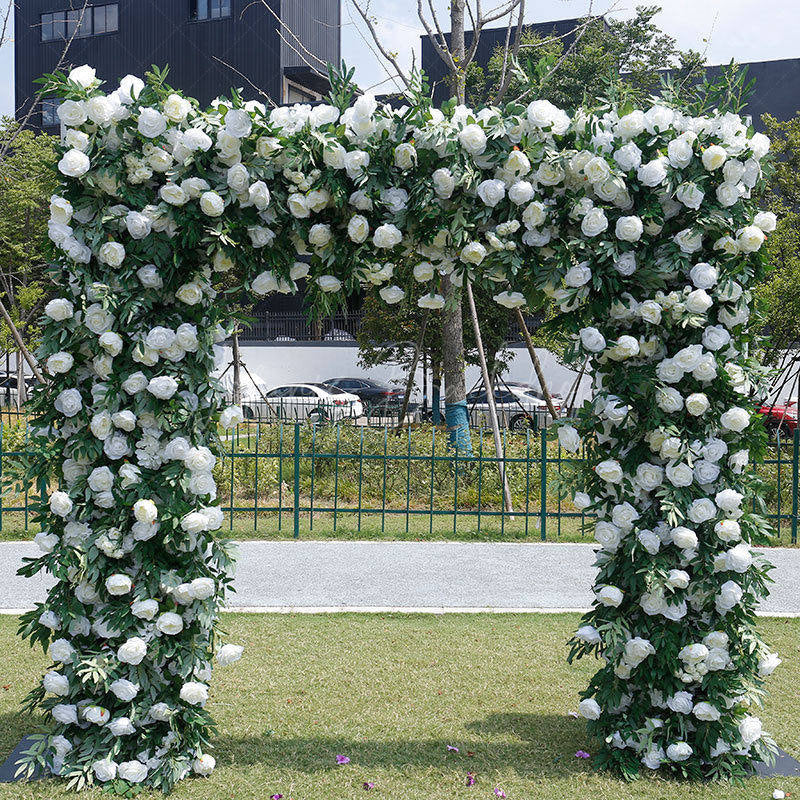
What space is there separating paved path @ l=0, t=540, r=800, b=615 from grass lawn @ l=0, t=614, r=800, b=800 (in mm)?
394

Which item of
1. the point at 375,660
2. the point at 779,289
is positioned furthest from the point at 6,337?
the point at 375,660

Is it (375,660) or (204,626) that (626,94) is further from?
(375,660)

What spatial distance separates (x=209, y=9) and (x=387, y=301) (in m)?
32.8

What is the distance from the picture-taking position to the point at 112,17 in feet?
111

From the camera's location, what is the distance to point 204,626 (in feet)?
13.2

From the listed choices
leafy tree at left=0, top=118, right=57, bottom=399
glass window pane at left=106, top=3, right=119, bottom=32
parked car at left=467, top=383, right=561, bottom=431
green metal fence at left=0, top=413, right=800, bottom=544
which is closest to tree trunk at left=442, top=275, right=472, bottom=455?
green metal fence at left=0, top=413, right=800, bottom=544

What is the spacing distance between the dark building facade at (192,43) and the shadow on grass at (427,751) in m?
29.6

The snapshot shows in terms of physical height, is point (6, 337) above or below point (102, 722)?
above

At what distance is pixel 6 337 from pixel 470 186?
22.2 meters

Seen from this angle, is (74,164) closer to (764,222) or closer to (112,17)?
(764,222)

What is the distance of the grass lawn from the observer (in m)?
3.96

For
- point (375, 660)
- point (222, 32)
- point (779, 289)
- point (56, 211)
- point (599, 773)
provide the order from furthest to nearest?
point (222, 32)
point (779, 289)
point (375, 660)
point (599, 773)
point (56, 211)

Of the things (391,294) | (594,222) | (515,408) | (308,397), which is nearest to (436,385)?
(515,408)

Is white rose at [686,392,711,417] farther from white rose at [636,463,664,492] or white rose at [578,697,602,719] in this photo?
white rose at [578,697,602,719]
